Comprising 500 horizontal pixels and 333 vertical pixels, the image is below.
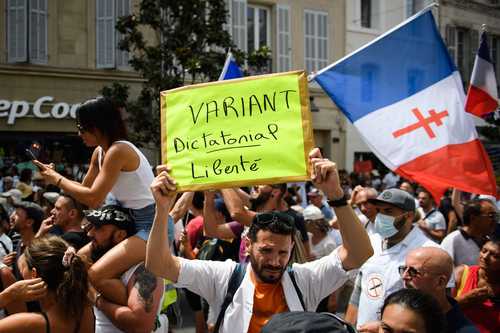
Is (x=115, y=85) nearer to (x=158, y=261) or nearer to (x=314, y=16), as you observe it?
(x=314, y=16)

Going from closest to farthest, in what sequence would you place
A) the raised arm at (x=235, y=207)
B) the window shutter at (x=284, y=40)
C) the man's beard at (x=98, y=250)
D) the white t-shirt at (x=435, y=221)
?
the man's beard at (x=98, y=250) < the raised arm at (x=235, y=207) < the white t-shirt at (x=435, y=221) < the window shutter at (x=284, y=40)

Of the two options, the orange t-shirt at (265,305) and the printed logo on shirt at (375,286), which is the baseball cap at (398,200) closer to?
the printed logo on shirt at (375,286)

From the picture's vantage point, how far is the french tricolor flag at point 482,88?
556cm

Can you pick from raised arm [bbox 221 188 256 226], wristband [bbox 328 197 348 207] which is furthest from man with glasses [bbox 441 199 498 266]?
wristband [bbox 328 197 348 207]

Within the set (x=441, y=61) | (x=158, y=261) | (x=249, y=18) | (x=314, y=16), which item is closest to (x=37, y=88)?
(x=249, y=18)

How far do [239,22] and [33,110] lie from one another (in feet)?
24.8

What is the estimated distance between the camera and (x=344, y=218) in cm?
303

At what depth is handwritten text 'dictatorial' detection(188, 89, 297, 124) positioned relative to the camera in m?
3.04

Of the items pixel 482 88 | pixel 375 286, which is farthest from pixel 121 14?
pixel 375 286

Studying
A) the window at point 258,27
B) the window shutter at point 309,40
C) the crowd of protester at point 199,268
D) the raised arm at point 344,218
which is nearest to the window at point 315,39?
the window shutter at point 309,40

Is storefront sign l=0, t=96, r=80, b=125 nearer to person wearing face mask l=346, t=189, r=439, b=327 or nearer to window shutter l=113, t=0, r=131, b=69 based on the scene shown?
window shutter l=113, t=0, r=131, b=69

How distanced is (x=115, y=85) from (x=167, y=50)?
5.27ft

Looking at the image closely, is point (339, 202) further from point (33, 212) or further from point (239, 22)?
point (239, 22)

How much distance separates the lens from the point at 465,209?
5570mm
